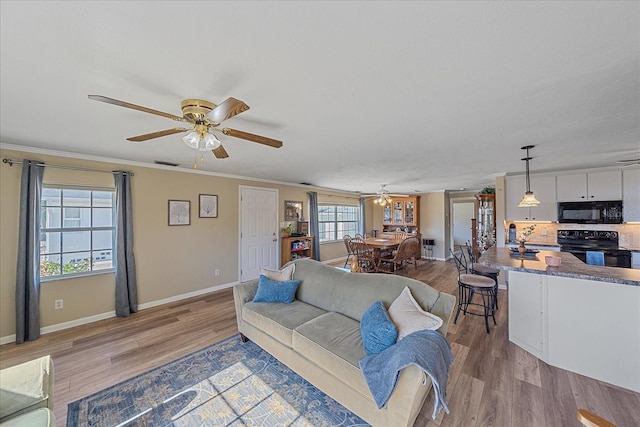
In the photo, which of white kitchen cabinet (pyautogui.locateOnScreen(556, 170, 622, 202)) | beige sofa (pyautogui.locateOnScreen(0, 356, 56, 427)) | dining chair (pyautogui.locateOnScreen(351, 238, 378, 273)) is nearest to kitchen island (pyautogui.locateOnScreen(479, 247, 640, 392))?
white kitchen cabinet (pyautogui.locateOnScreen(556, 170, 622, 202))

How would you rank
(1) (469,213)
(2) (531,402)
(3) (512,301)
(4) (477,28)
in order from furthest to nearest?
(1) (469,213)
(3) (512,301)
(2) (531,402)
(4) (477,28)

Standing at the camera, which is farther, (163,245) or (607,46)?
(163,245)

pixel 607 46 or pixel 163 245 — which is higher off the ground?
pixel 607 46

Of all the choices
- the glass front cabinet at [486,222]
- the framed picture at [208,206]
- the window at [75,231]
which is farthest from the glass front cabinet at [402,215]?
the window at [75,231]

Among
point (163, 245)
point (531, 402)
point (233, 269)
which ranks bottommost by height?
point (531, 402)

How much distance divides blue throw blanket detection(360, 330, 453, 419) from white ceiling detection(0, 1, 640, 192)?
1659 mm

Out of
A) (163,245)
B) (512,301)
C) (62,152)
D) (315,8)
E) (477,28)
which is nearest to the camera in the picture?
(315,8)

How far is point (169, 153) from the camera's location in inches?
133

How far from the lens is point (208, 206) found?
471cm

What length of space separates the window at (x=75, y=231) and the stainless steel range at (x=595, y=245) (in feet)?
24.5

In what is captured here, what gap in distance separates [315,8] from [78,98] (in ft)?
6.25

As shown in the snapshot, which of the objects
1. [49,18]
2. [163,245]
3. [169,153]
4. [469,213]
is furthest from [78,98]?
[469,213]

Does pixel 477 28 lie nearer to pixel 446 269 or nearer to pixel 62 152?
pixel 62 152

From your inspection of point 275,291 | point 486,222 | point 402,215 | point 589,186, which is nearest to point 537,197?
point 589,186
